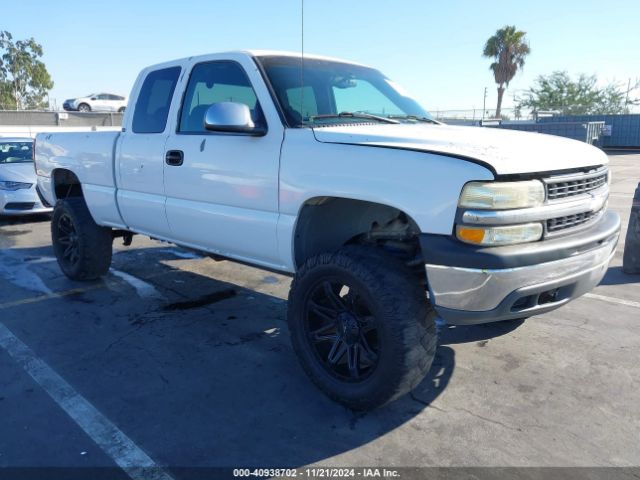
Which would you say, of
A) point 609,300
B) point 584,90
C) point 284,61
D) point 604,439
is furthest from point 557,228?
point 584,90

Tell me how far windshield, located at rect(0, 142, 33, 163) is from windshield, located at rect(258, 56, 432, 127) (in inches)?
321

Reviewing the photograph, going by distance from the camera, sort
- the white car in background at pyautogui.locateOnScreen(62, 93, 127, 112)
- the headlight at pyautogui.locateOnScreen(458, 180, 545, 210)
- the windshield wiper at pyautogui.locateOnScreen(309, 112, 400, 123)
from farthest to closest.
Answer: the white car in background at pyautogui.locateOnScreen(62, 93, 127, 112) → the windshield wiper at pyautogui.locateOnScreen(309, 112, 400, 123) → the headlight at pyautogui.locateOnScreen(458, 180, 545, 210)

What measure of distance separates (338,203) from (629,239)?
4.08m

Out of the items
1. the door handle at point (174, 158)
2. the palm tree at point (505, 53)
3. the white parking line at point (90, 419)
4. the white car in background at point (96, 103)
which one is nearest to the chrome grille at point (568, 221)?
the white parking line at point (90, 419)

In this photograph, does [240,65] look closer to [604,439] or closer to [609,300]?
[604,439]

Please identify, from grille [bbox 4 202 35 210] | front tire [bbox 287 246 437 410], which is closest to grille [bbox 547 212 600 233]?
front tire [bbox 287 246 437 410]

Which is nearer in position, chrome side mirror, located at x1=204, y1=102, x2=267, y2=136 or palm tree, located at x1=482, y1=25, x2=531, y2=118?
chrome side mirror, located at x1=204, y1=102, x2=267, y2=136

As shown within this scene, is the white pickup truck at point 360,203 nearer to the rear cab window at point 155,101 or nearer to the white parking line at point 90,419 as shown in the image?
the rear cab window at point 155,101

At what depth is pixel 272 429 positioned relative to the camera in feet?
9.60

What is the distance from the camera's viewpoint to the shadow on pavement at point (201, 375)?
280 centimetres

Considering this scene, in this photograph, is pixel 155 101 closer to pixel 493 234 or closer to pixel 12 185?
pixel 493 234

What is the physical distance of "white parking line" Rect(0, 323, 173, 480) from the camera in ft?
8.50

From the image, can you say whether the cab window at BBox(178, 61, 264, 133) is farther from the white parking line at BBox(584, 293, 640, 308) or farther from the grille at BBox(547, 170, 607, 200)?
the white parking line at BBox(584, 293, 640, 308)

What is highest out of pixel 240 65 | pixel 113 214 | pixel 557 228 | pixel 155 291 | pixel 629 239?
pixel 240 65
